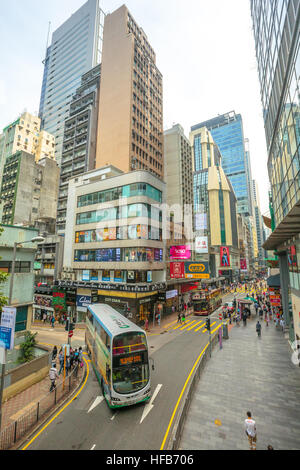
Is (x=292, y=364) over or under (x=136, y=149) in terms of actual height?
under

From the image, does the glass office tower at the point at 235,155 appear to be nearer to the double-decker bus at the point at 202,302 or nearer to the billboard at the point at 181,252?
the double-decker bus at the point at 202,302

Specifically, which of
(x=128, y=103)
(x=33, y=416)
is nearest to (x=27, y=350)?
(x=33, y=416)

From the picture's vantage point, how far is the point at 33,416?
34.3 feet

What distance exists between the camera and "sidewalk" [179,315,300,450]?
8906 mm

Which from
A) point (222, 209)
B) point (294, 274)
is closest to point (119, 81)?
point (294, 274)

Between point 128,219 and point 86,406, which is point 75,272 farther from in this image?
point 86,406

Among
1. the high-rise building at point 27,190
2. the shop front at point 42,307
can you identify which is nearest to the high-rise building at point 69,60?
the high-rise building at point 27,190

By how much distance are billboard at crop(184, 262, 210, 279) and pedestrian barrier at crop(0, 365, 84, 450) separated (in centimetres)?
1749

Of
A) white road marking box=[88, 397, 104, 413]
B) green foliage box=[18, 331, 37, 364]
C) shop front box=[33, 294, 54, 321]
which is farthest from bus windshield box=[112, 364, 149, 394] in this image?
shop front box=[33, 294, 54, 321]

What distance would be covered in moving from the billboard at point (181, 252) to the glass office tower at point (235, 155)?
129584 mm

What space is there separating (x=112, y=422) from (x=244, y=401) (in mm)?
6974

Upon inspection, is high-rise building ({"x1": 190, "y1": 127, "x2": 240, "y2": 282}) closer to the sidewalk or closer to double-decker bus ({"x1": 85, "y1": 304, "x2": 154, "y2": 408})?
the sidewalk

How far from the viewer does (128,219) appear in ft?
98.2

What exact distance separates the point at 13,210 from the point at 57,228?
13478mm
